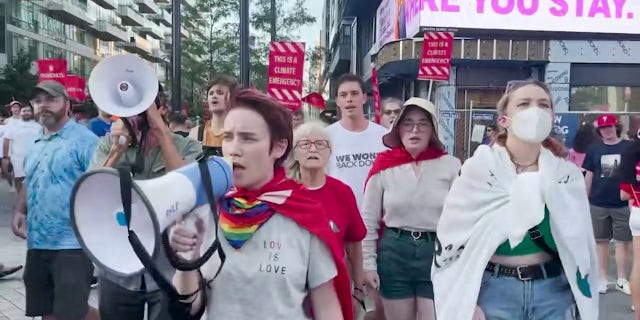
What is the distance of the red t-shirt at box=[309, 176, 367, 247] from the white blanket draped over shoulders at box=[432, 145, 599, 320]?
0.86m

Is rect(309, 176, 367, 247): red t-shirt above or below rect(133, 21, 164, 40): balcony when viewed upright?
below

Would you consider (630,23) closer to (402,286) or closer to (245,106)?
(402,286)

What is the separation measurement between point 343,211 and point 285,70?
5772mm

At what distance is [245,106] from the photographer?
2320 mm

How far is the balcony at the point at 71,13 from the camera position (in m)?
65.9

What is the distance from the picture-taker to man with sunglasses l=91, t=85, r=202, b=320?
350cm

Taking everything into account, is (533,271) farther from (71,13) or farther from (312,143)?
(71,13)

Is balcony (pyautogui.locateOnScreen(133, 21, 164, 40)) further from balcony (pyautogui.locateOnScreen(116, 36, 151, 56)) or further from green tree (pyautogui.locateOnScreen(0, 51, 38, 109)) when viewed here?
green tree (pyautogui.locateOnScreen(0, 51, 38, 109))

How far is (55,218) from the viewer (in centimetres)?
450

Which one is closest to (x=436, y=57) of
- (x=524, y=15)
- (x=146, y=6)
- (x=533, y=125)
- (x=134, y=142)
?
(x=134, y=142)

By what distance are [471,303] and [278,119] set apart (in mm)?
1292

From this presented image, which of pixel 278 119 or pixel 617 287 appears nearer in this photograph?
pixel 278 119

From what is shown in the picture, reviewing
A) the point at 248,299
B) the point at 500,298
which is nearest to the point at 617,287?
the point at 500,298

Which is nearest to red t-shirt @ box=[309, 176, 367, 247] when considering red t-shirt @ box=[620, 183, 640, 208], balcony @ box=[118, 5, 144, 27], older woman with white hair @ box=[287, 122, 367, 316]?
older woman with white hair @ box=[287, 122, 367, 316]
